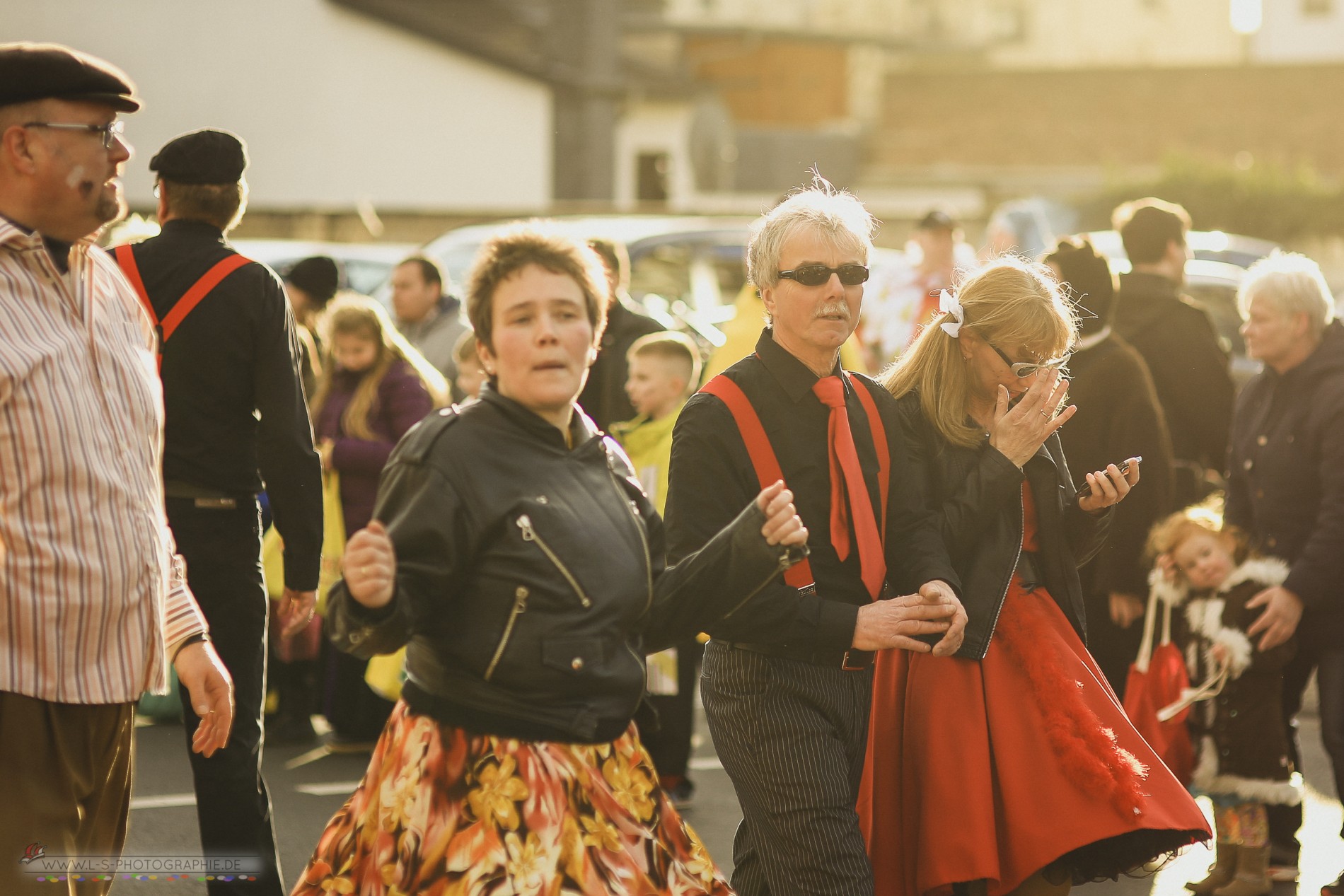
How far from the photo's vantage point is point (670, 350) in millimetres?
6645

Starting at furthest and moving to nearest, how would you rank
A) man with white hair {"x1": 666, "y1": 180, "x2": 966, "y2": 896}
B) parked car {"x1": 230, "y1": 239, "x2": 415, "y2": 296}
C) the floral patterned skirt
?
parked car {"x1": 230, "y1": 239, "x2": 415, "y2": 296} < man with white hair {"x1": 666, "y1": 180, "x2": 966, "y2": 896} < the floral patterned skirt

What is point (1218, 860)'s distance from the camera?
5.56 metres

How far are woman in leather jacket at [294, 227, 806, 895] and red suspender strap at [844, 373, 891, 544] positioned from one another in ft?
2.35

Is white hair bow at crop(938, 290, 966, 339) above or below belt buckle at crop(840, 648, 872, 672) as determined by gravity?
above

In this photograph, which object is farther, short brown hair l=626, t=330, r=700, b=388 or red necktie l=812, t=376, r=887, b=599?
short brown hair l=626, t=330, r=700, b=388

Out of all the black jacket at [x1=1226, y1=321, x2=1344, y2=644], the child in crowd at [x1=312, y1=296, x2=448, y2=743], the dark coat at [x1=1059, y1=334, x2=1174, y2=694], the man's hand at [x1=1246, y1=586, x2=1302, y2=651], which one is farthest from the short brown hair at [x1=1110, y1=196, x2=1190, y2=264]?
the child in crowd at [x1=312, y1=296, x2=448, y2=743]

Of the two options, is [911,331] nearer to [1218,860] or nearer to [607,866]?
[1218,860]

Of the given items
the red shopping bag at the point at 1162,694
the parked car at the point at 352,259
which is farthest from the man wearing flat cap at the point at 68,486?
the parked car at the point at 352,259

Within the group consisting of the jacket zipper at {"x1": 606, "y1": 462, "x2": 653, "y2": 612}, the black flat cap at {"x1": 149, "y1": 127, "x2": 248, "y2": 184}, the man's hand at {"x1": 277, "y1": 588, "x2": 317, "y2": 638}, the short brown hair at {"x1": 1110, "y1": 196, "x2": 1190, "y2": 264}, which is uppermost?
the black flat cap at {"x1": 149, "y1": 127, "x2": 248, "y2": 184}

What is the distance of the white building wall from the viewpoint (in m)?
27.7

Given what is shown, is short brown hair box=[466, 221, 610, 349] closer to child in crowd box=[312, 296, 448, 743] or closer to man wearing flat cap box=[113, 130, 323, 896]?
man wearing flat cap box=[113, 130, 323, 896]

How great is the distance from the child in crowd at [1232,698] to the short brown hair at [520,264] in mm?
3207

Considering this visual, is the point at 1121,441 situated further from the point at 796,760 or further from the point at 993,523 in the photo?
the point at 796,760

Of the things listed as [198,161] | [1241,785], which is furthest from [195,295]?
[1241,785]
